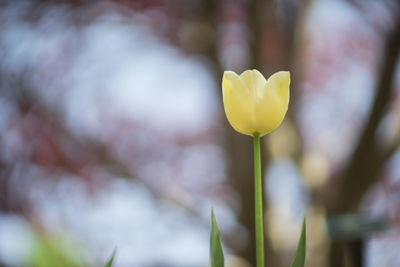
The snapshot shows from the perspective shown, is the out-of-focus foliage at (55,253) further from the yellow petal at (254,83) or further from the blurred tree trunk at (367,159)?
the blurred tree trunk at (367,159)

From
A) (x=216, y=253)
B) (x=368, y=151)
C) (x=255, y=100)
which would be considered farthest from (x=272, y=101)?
(x=368, y=151)

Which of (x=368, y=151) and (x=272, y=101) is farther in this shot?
(x=368, y=151)

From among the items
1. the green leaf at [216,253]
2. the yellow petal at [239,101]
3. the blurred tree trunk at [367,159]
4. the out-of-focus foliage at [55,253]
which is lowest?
the out-of-focus foliage at [55,253]

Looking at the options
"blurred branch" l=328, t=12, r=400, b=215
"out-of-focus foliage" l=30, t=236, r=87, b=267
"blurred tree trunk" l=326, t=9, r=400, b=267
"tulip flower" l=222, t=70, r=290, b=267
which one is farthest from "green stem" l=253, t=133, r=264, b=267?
"blurred branch" l=328, t=12, r=400, b=215

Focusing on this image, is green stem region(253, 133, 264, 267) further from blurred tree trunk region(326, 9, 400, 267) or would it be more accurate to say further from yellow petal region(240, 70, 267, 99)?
blurred tree trunk region(326, 9, 400, 267)

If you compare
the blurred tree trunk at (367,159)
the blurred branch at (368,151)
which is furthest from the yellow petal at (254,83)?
the blurred branch at (368,151)

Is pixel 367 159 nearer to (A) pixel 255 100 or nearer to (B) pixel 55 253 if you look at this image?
(A) pixel 255 100

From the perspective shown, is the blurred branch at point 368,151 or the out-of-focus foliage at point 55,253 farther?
the blurred branch at point 368,151
